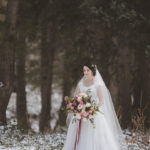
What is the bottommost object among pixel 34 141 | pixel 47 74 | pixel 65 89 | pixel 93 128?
pixel 34 141

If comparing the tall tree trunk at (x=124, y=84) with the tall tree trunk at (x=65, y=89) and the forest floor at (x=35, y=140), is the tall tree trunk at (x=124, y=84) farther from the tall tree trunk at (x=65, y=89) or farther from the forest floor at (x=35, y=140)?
the tall tree trunk at (x=65, y=89)

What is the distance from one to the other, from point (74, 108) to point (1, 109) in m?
4.06

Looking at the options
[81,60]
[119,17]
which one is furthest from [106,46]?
[119,17]

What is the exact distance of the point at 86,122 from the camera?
23.4ft

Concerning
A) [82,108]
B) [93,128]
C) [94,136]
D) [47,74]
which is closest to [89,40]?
[47,74]

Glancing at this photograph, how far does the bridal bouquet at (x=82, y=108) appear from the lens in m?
6.60

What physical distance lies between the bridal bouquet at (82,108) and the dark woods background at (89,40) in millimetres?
2271

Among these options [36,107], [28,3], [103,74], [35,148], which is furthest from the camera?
[36,107]

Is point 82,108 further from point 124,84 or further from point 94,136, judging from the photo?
point 124,84

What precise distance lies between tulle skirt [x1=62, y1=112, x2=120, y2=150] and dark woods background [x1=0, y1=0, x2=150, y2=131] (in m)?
1.72

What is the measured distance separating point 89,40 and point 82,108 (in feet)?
16.7

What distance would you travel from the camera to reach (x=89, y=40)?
11328 millimetres

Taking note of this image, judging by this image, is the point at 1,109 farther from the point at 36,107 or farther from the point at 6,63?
the point at 36,107

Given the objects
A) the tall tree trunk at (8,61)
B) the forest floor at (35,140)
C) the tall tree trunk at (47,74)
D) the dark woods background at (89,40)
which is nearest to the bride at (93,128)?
the forest floor at (35,140)
